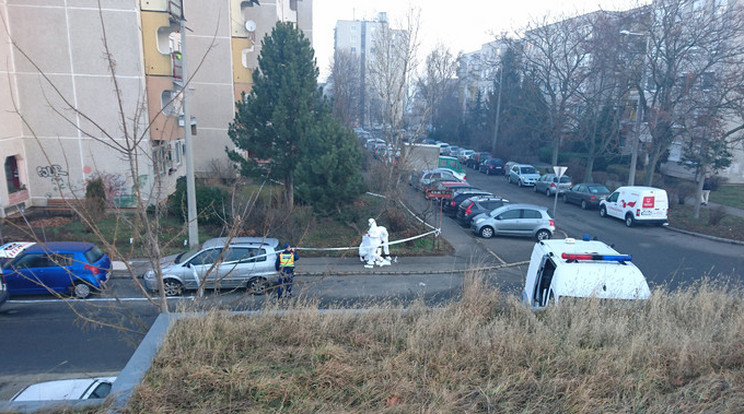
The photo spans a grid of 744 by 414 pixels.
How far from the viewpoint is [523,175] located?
31.4 metres

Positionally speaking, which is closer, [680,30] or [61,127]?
[61,127]

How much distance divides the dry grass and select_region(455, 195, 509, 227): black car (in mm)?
13585

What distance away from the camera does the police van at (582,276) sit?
21.1 ft

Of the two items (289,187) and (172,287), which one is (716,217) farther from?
(172,287)

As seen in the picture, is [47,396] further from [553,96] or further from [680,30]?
[553,96]

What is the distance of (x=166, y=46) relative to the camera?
2053 cm

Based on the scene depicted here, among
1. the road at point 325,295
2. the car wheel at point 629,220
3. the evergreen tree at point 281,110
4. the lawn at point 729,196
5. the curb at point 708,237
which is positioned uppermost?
the evergreen tree at point 281,110

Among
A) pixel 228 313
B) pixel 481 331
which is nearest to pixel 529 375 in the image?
pixel 481 331

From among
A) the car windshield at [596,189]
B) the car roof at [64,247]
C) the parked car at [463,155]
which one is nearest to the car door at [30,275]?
the car roof at [64,247]

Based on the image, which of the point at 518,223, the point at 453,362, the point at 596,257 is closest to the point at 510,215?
the point at 518,223

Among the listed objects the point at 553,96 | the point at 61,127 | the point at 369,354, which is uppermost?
the point at 553,96

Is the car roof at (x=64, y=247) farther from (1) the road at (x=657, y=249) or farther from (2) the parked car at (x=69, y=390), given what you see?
(1) the road at (x=657, y=249)

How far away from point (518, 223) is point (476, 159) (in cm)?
2387

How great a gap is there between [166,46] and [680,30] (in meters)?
23.8
